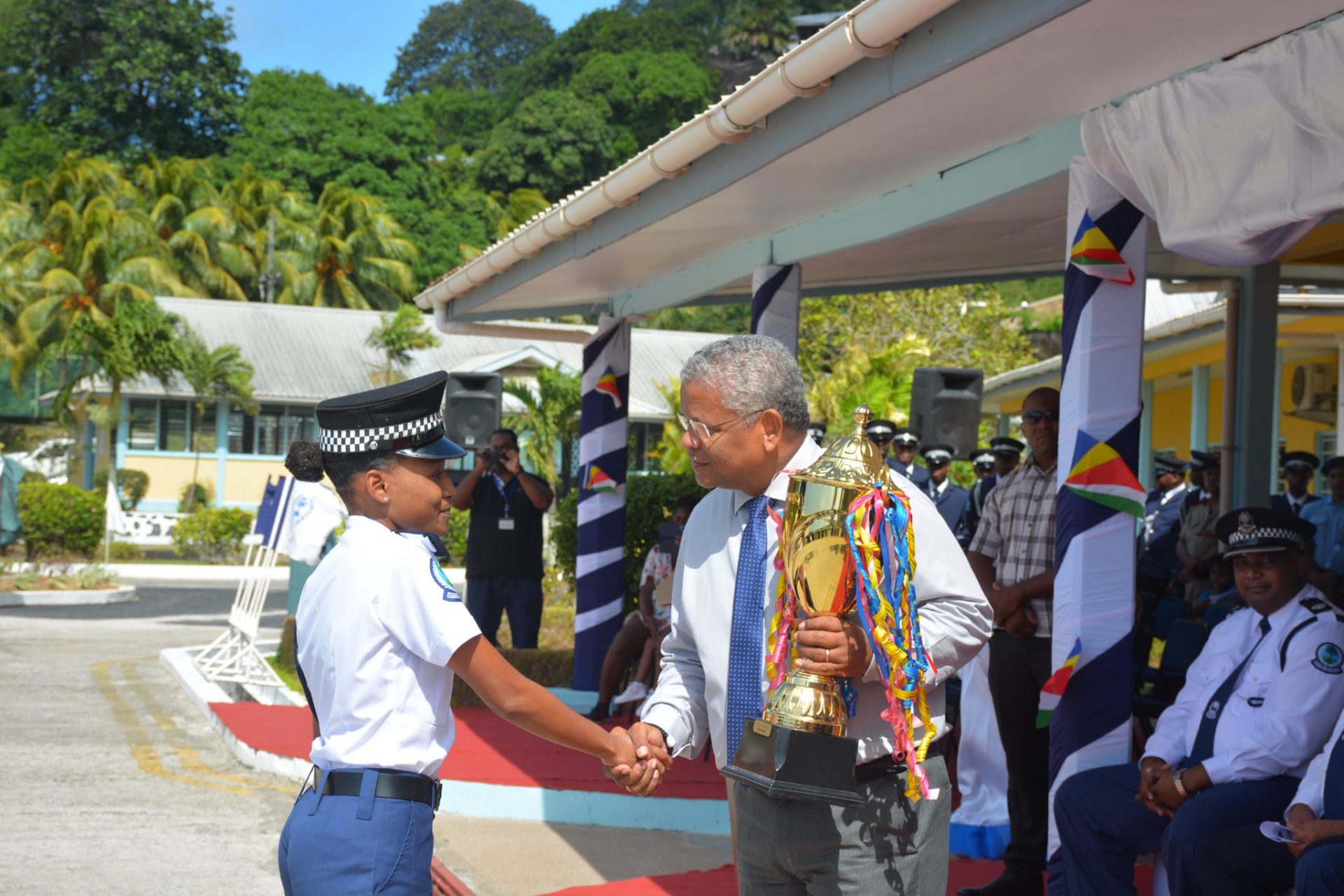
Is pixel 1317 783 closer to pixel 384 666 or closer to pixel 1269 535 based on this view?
pixel 1269 535

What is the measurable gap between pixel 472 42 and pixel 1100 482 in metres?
95.0

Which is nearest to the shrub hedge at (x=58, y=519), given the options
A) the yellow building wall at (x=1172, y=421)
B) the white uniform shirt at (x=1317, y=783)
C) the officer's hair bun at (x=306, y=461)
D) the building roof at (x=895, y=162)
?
the building roof at (x=895, y=162)

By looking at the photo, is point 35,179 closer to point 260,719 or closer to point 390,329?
point 390,329

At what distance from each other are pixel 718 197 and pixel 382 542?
4.24 metres

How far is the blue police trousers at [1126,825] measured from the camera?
15.4ft

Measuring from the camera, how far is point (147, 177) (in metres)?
46.3

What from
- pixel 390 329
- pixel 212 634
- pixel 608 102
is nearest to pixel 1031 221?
pixel 212 634

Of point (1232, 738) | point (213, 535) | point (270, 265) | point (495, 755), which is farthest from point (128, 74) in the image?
point (1232, 738)

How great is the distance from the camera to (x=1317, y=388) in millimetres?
15148

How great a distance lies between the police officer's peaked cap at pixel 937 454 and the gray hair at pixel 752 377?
8249 millimetres

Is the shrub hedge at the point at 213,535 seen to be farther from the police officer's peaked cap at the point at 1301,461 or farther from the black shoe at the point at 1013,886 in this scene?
the black shoe at the point at 1013,886

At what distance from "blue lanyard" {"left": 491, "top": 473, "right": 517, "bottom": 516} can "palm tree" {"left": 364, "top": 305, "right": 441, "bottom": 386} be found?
21.6m

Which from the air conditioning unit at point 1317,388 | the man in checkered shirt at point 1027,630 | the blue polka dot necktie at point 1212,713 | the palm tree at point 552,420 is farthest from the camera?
the palm tree at point 552,420

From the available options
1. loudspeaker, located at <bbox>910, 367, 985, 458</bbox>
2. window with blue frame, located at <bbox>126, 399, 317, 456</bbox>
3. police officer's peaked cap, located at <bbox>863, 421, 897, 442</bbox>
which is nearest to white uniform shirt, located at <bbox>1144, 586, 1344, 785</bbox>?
police officer's peaked cap, located at <bbox>863, 421, 897, 442</bbox>
